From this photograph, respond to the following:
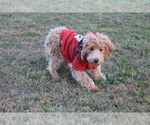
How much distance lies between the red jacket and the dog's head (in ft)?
0.55

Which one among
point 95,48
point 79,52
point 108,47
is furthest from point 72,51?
point 108,47

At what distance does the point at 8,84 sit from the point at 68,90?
3.16 feet

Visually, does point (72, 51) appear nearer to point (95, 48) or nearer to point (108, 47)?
point (95, 48)

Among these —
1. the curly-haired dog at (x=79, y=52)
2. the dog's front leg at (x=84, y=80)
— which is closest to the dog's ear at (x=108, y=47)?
the curly-haired dog at (x=79, y=52)

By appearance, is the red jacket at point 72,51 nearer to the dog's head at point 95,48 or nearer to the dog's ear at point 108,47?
the dog's head at point 95,48

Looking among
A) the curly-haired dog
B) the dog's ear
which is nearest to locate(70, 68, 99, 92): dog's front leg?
the curly-haired dog

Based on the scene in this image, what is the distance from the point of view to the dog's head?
10.1 feet

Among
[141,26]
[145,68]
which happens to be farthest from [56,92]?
[141,26]

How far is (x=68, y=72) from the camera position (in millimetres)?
3879

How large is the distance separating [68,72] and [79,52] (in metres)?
0.68

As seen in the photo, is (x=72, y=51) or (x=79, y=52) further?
(x=72, y=51)

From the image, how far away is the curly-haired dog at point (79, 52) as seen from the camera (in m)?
3.11

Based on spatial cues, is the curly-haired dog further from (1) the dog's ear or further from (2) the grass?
(2) the grass

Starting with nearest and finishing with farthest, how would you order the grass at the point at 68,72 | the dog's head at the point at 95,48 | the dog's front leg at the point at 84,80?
the grass at the point at 68,72, the dog's head at the point at 95,48, the dog's front leg at the point at 84,80
